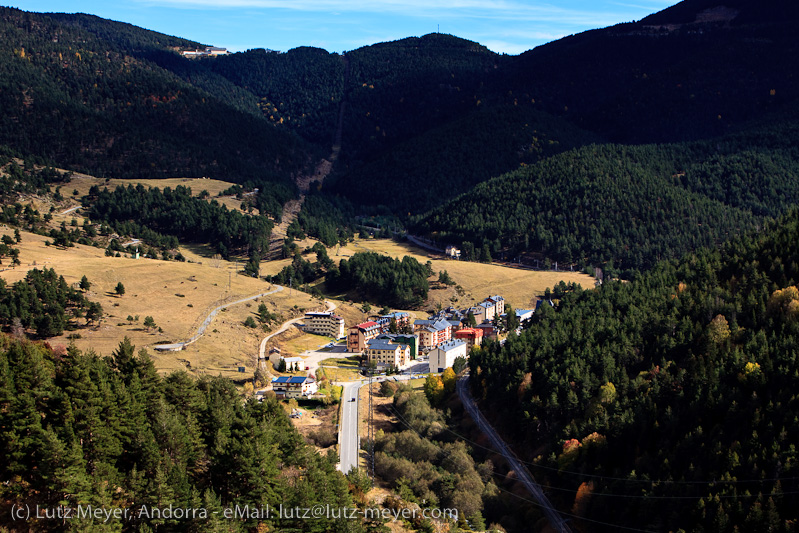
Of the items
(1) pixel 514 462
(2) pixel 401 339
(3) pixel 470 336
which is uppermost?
(2) pixel 401 339

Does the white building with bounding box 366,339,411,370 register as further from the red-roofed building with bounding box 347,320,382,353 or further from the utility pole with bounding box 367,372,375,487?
the utility pole with bounding box 367,372,375,487

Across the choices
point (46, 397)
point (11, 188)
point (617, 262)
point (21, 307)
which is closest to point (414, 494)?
point (46, 397)

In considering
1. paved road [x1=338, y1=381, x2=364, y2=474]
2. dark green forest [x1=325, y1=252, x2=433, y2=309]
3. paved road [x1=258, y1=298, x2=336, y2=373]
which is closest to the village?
paved road [x1=258, y1=298, x2=336, y2=373]

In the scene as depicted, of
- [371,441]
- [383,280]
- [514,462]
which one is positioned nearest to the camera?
[514,462]

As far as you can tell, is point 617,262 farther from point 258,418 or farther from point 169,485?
point 169,485

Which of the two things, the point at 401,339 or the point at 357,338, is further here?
the point at 357,338

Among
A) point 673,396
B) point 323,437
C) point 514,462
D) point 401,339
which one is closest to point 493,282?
point 401,339

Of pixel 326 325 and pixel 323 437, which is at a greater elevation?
pixel 326 325

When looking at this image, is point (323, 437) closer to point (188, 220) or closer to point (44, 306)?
point (44, 306)
